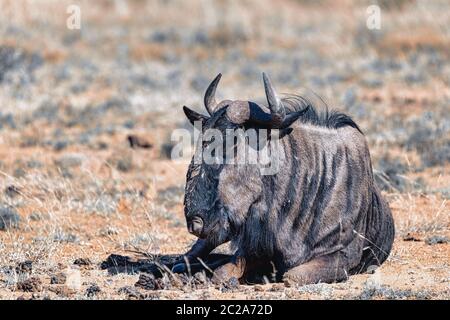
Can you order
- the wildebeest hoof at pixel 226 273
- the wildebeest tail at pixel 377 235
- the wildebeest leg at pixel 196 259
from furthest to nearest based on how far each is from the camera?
the wildebeest tail at pixel 377 235 < the wildebeest leg at pixel 196 259 < the wildebeest hoof at pixel 226 273

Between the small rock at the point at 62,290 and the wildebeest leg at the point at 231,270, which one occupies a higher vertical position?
the wildebeest leg at the point at 231,270

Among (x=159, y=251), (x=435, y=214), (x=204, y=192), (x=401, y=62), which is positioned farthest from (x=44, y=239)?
(x=401, y=62)

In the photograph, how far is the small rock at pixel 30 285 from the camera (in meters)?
7.16

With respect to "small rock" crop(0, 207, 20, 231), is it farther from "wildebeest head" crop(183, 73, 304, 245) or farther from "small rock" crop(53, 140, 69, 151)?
"small rock" crop(53, 140, 69, 151)

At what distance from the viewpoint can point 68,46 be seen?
26.4 metres

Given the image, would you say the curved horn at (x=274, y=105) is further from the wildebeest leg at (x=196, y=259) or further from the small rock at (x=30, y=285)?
the small rock at (x=30, y=285)

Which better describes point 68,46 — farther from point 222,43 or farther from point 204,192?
point 204,192

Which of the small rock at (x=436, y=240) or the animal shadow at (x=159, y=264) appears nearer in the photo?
the animal shadow at (x=159, y=264)

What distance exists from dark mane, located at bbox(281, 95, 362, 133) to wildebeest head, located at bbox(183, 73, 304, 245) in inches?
21.2

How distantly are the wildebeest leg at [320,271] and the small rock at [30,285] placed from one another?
6.22 ft

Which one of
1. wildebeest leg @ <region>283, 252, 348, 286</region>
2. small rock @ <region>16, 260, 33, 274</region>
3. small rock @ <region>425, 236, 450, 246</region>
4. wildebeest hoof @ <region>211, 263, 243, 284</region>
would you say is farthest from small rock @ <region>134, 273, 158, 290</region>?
small rock @ <region>425, 236, 450, 246</region>

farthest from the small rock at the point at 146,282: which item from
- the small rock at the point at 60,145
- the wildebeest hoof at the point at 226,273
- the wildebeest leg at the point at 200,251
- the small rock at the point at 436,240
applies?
the small rock at the point at 60,145

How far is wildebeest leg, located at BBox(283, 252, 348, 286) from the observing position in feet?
23.4

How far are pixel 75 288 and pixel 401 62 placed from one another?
15.9 m
